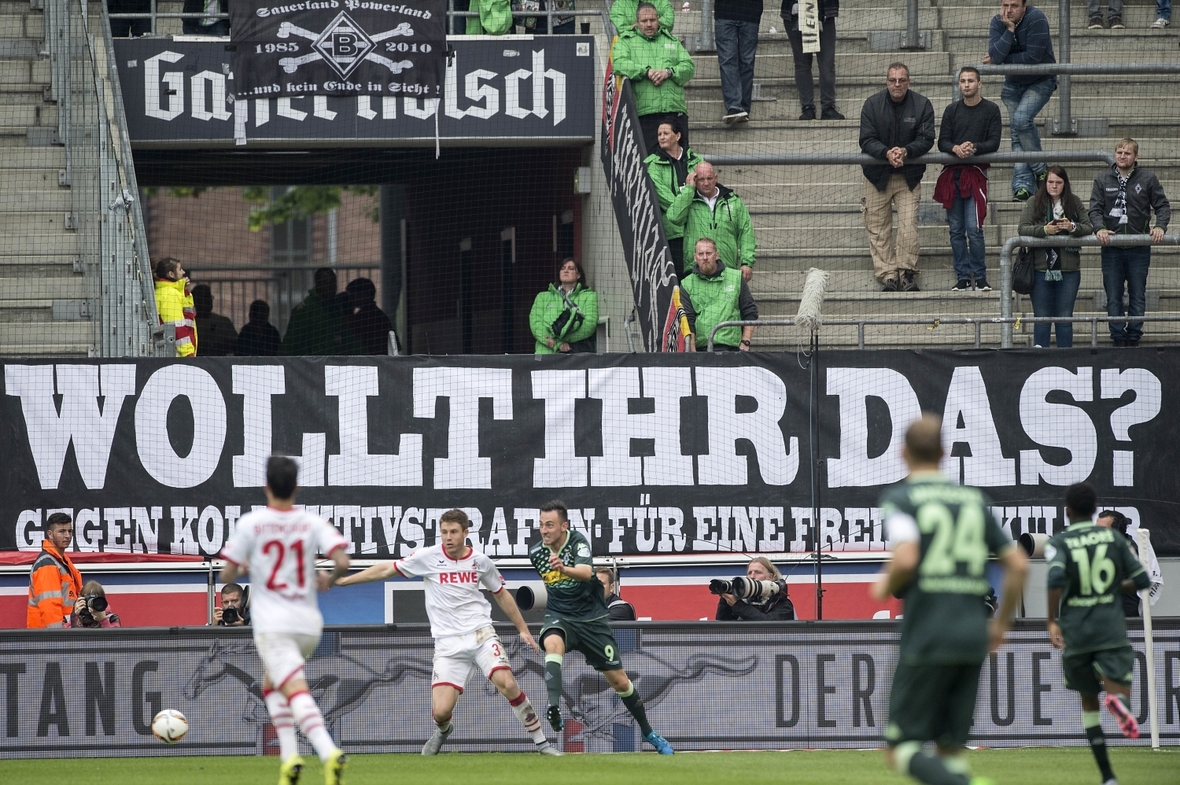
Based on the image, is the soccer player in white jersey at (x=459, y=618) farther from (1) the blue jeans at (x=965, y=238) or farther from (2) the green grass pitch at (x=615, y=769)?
(1) the blue jeans at (x=965, y=238)

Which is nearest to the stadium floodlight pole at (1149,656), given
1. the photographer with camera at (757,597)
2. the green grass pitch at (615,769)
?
the green grass pitch at (615,769)

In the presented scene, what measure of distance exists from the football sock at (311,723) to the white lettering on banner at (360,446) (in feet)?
20.4

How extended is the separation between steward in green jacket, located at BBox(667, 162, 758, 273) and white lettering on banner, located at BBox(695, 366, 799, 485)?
7.40ft

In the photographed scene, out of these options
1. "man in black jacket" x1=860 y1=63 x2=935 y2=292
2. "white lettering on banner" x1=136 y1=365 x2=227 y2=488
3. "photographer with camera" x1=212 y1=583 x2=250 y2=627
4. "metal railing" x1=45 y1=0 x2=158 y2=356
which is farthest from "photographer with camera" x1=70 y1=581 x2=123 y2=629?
"man in black jacket" x1=860 y1=63 x2=935 y2=292

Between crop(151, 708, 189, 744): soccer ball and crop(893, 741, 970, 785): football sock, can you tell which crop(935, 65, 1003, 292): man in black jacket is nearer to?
crop(151, 708, 189, 744): soccer ball

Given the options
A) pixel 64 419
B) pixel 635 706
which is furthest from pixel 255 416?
pixel 635 706

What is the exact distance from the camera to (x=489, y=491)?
15688 millimetres

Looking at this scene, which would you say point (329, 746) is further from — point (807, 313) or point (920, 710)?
point (807, 313)

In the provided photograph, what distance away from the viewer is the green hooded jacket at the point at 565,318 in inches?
714

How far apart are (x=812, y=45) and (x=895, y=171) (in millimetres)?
2510

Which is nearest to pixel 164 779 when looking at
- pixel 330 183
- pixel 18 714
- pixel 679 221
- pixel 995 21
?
pixel 18 714

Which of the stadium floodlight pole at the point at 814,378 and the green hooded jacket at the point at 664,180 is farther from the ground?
the green hooded jacket at the point at 664,180

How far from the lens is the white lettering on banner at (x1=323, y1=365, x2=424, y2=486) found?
1564 centimetres

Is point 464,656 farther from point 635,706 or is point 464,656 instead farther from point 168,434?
point 168,434
